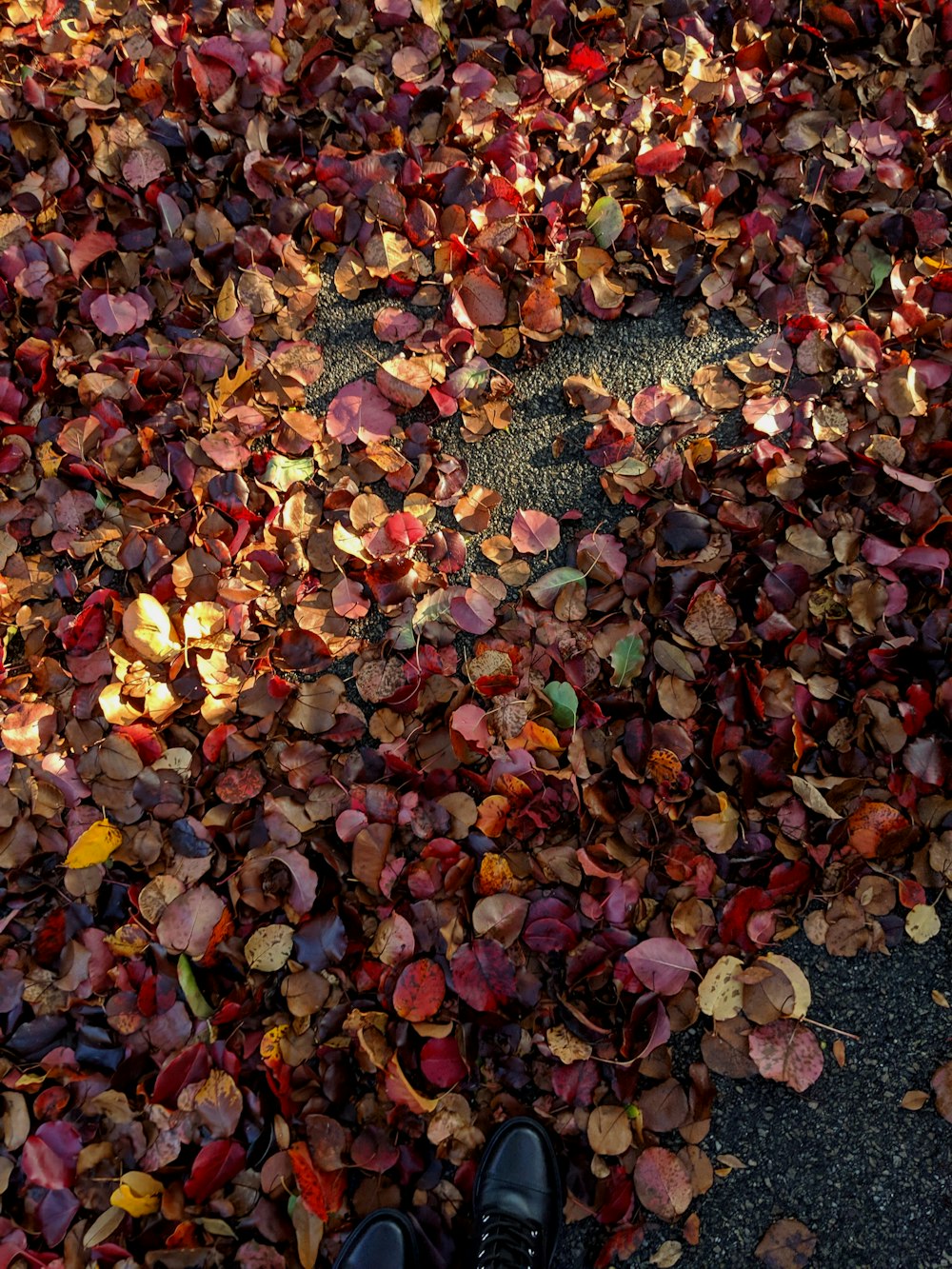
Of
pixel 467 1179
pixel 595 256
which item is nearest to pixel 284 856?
pixel 467 1179

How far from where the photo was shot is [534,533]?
82.0 inches

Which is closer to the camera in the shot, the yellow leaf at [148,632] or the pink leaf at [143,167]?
the yellow leaf at [148,632]

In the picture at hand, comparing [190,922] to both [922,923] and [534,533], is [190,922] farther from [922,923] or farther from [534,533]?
[922,923]

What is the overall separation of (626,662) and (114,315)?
1671mm

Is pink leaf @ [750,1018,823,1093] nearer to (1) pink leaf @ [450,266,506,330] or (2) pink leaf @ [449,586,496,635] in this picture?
(2) pink leaf @ [449,586,496,635]

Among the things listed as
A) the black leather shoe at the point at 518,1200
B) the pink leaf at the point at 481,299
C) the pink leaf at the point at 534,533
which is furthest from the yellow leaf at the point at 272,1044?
the pink leaf at the point at 481,299

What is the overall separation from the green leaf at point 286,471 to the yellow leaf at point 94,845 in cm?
90

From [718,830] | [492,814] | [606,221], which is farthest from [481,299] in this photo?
[718,830]

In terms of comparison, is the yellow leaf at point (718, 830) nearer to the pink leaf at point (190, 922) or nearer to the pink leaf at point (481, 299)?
the pink leaf at point (190, 922)

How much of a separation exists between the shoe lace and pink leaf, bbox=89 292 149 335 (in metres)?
2.29

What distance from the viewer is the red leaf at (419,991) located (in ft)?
5.50

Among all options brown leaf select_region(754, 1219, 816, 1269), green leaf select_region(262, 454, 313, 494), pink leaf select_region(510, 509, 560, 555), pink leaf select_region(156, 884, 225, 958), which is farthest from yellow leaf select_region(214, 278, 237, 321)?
brown leaf select_region(754, 1219, 816, 1269)

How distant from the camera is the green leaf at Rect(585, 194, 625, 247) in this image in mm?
2264

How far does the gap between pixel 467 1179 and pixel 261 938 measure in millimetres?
625
